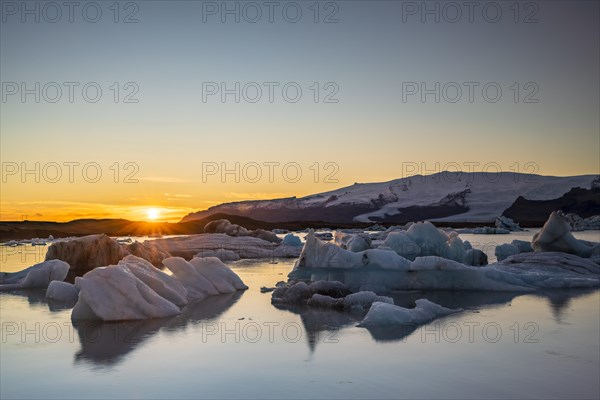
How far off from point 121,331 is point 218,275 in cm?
442

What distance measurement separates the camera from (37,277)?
12.9 m

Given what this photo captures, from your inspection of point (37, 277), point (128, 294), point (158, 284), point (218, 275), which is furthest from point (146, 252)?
point (128, 294)

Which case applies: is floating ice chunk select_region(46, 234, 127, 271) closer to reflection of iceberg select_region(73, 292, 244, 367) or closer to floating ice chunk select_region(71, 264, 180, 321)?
reflection of iceberg select_region(73, 292, 244, 367)

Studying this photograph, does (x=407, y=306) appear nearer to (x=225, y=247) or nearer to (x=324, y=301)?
(x=324, y=301)

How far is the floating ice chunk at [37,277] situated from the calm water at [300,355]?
3.29 m

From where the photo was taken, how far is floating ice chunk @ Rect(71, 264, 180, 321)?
8.64m

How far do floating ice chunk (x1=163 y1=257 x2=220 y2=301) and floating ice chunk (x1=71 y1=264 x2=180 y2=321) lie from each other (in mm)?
2274

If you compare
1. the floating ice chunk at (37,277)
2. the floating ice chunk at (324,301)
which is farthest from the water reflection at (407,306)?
the floating ice chunk at (37,277)

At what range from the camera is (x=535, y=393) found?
16.4 feet

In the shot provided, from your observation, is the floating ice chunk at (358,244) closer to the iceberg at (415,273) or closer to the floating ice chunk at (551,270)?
the iceberg at (415,273)

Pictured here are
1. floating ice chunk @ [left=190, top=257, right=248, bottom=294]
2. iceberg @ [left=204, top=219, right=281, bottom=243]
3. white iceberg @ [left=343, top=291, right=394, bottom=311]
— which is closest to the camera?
white iceberg @ [left=343, top=291, right=394, bottom=311]

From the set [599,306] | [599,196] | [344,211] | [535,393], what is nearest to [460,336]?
[535,393]

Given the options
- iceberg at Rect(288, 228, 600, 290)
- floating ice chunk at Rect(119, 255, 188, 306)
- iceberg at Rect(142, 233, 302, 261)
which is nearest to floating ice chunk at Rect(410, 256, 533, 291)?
iceberg at Rect(288, 228, 600, 290)

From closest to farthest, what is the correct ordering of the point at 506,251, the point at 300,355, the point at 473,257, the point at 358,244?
the point at 300,355, the point at 473,257, the point at 358,244, the point at 506,251
